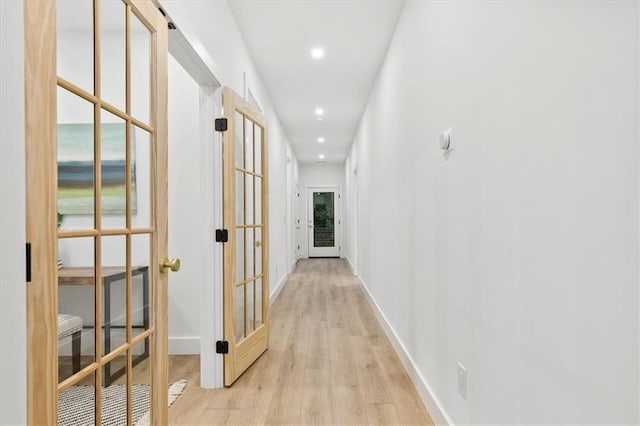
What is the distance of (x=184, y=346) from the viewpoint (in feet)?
10.9

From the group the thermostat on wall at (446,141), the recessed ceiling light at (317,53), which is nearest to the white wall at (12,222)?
the thermostat on wall at (446,141)

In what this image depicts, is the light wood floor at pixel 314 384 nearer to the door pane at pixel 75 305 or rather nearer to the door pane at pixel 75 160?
the door pane at pixel 75 305

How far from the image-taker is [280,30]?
3477mm

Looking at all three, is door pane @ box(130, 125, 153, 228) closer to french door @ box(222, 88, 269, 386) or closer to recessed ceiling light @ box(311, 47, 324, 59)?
french door @ box(222, 88, 269, 386)

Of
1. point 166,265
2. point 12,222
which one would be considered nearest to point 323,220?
point 166,265

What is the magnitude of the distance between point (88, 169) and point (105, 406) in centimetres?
77

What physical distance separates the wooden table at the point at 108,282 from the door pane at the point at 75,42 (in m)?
0.55

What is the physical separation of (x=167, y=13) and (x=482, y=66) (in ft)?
4.54

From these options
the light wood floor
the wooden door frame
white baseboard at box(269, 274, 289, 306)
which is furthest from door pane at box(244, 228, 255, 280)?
the wooden door frame

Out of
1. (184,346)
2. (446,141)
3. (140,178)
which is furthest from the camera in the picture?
(184,346)

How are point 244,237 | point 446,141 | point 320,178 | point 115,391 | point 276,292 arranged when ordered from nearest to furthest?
point 115,391, point 446,141, point 244,237, point 276,292, point 320,178

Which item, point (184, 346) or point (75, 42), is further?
point (184, 346)

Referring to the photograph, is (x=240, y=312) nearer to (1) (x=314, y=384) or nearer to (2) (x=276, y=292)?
(1) (x=314, y=384)

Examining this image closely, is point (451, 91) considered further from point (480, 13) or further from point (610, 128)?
point (610, 128)
